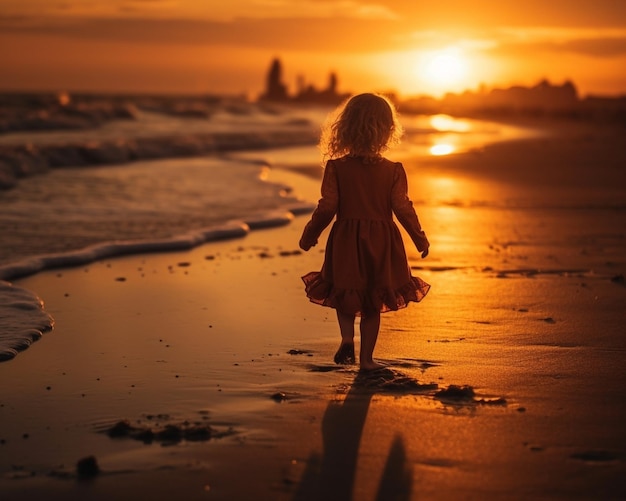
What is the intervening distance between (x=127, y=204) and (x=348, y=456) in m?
9.43

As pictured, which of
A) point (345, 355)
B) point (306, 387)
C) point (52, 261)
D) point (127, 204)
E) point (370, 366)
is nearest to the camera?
point (306, 387)

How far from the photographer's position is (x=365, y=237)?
5.14 m

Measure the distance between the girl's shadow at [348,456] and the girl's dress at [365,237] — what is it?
0.65 m

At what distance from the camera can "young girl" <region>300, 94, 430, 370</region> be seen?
16.9 ft

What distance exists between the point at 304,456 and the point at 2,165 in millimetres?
13940

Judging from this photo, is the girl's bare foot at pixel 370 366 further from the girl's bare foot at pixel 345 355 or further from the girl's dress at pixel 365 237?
the girl's dress at pixel 365 237

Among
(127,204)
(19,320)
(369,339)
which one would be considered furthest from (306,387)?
(127,204)

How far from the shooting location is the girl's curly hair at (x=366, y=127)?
5156 mm

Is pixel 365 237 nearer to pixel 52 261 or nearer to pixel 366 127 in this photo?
pixel 366 127

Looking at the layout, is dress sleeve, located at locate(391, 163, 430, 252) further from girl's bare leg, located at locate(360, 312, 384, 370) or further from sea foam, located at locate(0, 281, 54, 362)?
sea foam, located at locate(0, 281, 54, 362)

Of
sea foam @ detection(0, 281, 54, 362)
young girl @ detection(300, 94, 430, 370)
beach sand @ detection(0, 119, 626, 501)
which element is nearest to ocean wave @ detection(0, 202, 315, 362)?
sea foam @ detection(0, 281, 54, 362)

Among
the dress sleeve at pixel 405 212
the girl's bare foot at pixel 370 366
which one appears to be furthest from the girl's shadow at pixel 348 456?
the dress sleeve at pixel 405 212

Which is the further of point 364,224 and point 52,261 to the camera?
point 52,261

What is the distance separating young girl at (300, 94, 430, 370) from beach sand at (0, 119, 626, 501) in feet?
1.09
